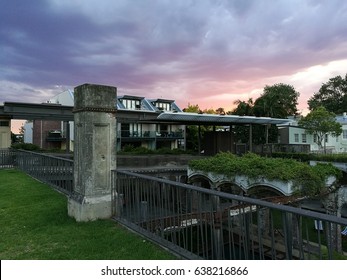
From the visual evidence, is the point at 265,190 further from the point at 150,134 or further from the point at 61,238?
the point at 150,134

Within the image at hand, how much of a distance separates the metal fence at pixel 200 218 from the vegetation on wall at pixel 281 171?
935 cm

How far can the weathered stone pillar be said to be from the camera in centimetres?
543

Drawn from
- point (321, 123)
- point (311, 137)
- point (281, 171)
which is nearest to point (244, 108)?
point (311, 137)

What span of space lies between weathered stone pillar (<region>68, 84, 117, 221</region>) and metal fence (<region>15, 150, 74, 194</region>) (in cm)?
323

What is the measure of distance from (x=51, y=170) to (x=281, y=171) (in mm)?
10427

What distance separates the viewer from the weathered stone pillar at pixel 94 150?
5426 millimetres

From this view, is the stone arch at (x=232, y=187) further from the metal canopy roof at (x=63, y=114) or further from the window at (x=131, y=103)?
the window at (x=131, y=103)

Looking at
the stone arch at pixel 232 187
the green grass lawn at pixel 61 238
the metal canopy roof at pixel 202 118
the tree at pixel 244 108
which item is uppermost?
the tree at pixel 244 108

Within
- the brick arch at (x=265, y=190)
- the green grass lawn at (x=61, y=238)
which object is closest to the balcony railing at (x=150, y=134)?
the brick arch at (x=265, y=190)

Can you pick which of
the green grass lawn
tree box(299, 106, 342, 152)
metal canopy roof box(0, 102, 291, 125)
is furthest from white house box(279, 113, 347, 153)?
the green grass lawn

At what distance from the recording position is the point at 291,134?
39.5 meters
